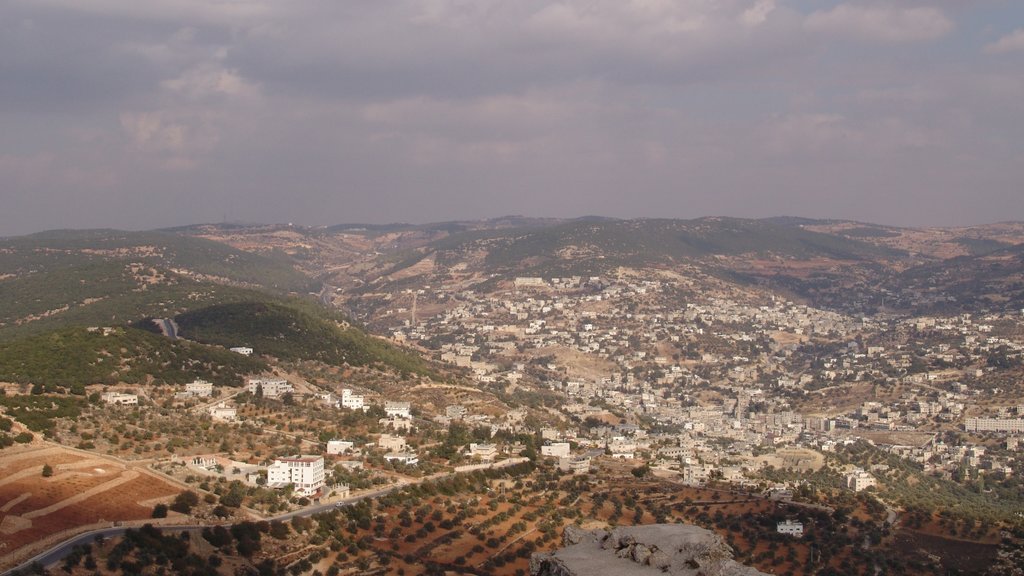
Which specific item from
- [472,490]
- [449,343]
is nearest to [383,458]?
[472,490]

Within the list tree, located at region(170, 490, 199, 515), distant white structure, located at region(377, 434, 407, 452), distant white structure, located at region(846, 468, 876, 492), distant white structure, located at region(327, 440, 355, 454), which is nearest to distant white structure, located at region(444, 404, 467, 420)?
distant white structure, located at region(377, 434, 407, 452)

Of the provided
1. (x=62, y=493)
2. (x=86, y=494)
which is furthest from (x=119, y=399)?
(x=62, y=493)

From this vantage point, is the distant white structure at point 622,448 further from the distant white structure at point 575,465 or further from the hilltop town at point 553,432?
the distant white structure at point 575,465

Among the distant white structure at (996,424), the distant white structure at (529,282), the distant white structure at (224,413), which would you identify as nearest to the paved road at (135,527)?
the distant white structure at (224,413)

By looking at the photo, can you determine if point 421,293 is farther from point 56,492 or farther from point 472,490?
point 56,492

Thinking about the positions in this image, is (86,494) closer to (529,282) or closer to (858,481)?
(858,481)

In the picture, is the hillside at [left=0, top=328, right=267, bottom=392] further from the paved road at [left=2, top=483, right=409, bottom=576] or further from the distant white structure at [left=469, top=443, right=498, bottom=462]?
the paved road at [left=2, top=483, right=409, bottom=576]
